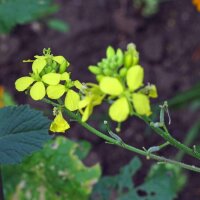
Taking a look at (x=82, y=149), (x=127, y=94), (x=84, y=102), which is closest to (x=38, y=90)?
(x=84, y=102)

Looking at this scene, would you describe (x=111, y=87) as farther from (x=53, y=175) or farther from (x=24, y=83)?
(x=53, y=175)

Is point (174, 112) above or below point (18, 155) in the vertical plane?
above

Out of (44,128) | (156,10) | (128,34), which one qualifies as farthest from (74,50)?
(44,128)

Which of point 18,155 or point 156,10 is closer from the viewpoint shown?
point 18,155

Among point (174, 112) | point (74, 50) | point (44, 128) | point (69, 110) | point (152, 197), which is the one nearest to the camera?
point (69, 110)

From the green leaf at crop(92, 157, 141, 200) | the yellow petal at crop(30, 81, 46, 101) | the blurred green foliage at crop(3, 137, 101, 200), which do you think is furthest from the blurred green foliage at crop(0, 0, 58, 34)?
the yellow petal at crop(30, 81, 46, 101)

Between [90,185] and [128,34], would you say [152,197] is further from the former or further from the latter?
[128,34]

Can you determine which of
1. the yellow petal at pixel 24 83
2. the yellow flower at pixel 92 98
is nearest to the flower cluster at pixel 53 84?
the yellow petal at pixel 24 83
